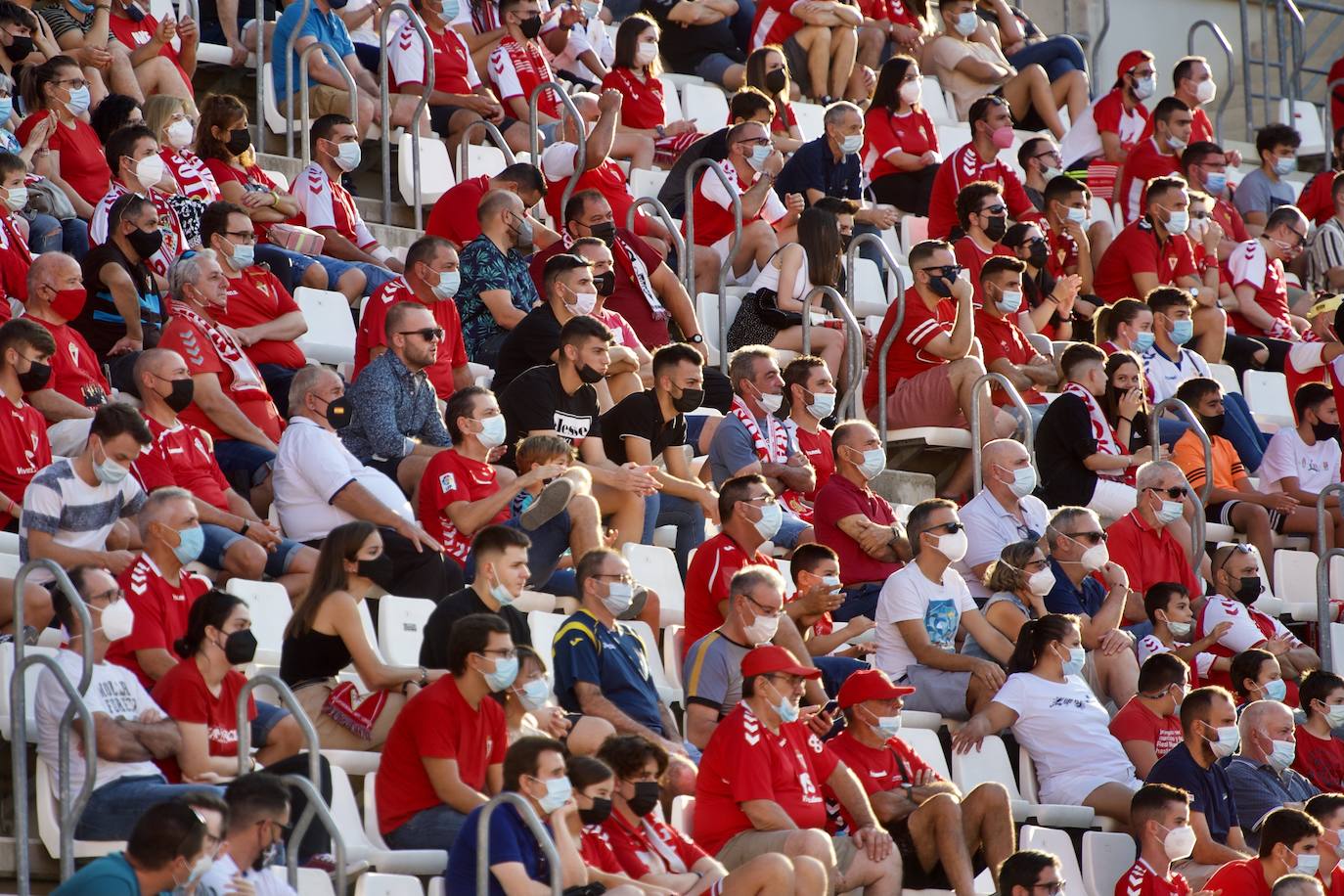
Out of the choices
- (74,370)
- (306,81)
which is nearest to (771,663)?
(74,370)

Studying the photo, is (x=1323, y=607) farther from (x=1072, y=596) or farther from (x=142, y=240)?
(x=142, y=240)

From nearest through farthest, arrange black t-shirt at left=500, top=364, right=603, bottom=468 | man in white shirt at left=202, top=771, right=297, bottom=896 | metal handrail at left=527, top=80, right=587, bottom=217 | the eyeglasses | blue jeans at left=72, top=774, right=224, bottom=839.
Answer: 1. man in white shirt at left=202, top=771, right=297, bottom=896
2. blue jeans at left=72, top=774, right=224, bottom=839
3. the eyeglasses
4. black t-shirt at left=500, top=364, right=603, bottom=468
5. metal handrail at left=527, top=80, right=587, bottom=217

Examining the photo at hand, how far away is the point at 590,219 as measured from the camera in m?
10.8

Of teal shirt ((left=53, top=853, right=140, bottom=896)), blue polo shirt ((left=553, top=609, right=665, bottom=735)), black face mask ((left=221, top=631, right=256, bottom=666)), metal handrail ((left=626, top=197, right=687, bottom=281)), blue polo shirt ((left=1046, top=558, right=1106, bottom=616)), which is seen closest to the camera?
teal shirt ((left=53, top=853, right=140, bottom=896))

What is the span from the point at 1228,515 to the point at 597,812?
5.42 meters

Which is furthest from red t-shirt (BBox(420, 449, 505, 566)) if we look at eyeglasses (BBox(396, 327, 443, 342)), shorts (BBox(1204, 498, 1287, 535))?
shorts (BBox(1204, 498, 1287, 535))

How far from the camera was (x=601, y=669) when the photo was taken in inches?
313

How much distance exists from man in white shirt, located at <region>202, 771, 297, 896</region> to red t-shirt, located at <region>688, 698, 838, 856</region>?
1.68m

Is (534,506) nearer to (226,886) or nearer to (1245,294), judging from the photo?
(226,886)

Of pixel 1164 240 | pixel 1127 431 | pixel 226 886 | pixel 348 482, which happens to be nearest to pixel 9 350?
pixel 348 482

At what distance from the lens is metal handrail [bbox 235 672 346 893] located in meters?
6.46

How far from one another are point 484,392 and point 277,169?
3.01 m

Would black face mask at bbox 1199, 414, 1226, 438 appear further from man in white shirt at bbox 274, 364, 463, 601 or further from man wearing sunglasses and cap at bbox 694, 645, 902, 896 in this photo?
man in white shirt at bbox 274, 364, 463, 601

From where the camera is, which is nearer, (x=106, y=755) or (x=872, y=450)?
(x=106, y=755)
